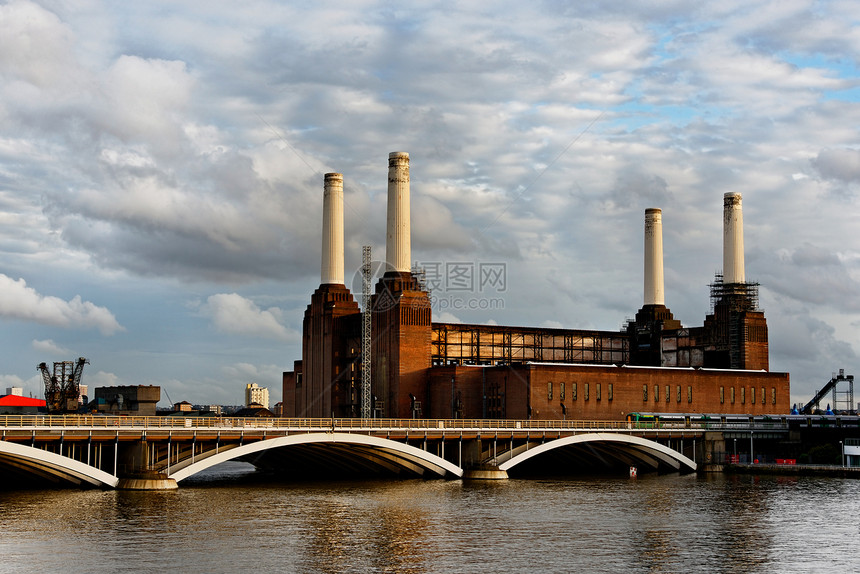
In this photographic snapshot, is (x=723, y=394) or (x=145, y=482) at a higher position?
(x=723, y=394)

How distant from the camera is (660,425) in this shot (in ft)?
407

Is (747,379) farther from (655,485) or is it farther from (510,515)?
(510,515)

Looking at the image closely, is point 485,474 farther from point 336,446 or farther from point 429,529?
point 429,529

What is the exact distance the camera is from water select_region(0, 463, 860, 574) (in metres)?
56.0

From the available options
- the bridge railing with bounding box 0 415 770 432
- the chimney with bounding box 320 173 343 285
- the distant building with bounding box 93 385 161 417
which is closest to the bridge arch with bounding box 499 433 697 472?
the bridge railing with bounding box 0 415 770 432

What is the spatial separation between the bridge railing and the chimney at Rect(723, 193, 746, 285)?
37406 millimetres

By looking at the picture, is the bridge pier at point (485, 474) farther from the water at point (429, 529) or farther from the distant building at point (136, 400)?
the distant building at point (136, 400)

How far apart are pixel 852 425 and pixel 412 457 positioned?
60.9 m

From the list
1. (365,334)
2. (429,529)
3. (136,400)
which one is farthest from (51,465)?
(136,400)

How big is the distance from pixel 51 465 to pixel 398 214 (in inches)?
2568

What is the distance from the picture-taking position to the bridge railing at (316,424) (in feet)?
270

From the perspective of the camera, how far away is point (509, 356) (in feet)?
516

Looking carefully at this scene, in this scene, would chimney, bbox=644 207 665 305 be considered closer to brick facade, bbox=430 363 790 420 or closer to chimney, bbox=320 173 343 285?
brick facade, bbox=430 363 790 420

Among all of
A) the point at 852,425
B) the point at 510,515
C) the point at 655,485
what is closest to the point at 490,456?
the point at 655,485
